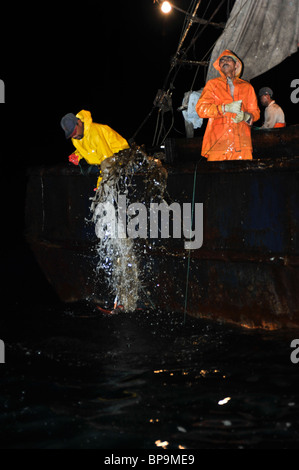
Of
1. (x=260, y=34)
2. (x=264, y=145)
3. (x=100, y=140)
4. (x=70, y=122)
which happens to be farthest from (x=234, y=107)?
(x=260, y=34)

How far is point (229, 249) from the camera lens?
19.9ft

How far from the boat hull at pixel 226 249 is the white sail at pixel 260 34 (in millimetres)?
2556

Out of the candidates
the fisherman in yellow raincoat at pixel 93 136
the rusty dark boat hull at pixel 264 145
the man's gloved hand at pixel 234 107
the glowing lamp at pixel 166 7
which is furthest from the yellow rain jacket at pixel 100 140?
the glowing lamp at pixel 166 7

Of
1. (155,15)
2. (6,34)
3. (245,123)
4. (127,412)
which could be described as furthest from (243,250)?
(155,15)

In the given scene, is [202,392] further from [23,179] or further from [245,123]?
[23,179]

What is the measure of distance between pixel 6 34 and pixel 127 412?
1776 centimetres

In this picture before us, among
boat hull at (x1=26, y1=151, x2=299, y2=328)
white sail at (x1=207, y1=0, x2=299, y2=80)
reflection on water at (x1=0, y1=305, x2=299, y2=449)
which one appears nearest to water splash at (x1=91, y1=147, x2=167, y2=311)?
boat hull at (x1=26, y1=151, x2=299, y2=328)

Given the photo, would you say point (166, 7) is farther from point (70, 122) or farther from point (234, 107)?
point (234, 107)

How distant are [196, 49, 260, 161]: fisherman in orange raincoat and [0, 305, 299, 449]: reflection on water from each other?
1676 mm

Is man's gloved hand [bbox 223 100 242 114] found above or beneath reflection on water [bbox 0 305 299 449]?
above

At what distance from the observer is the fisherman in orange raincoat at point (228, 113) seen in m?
6.43

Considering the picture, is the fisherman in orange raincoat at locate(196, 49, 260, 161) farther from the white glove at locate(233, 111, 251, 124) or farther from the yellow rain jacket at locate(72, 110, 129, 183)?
the yellow rain jacket at locate(72, 110, 129, 183)

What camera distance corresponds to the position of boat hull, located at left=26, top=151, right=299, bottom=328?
5.70 meters

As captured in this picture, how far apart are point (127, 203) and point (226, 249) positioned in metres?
1.28
